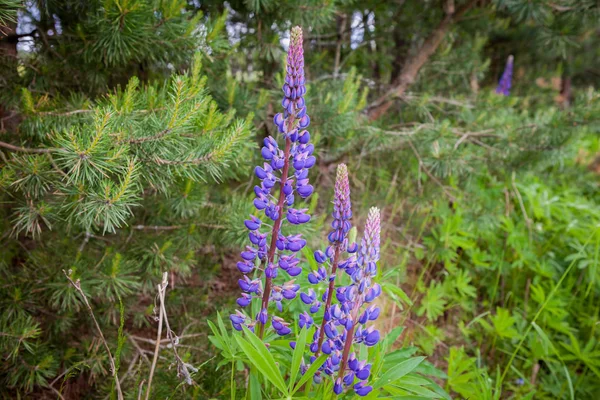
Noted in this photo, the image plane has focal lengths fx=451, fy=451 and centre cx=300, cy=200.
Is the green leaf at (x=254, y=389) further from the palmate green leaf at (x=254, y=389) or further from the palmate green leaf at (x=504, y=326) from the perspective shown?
the palmate green leaf at (x=504, y=326)

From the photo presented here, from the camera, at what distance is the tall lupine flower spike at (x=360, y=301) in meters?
1.21

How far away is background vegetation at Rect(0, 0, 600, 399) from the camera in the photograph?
1785mm

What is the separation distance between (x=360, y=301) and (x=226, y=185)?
1.94m

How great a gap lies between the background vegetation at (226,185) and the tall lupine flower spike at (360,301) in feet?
0.97

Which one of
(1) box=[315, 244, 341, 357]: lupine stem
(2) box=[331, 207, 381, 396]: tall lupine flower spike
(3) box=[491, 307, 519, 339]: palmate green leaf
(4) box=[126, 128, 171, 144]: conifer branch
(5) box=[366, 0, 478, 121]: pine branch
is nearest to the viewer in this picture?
(2) box=[331, 207, 381, 396]: tall lupine flower spike

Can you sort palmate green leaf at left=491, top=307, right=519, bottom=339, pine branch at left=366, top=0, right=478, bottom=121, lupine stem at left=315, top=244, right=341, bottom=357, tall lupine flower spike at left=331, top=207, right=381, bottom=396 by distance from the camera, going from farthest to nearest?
pine branch at left=366, top=0, right=478, bottom=121
palmate green leaf at left=491, top=307, right=519, bottom=339
lupine stem at left=315, top=244, right=341, bottom=357
tall lupine flower spike at left=331, top=207, right=381, bottom=396

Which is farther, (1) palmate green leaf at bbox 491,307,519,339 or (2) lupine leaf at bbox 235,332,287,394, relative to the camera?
(1) palmate green leaf at bbox 491,307,519,339

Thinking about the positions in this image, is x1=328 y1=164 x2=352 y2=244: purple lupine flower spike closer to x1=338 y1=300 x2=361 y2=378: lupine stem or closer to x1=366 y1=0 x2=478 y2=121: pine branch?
x1=338 y1=300 x2=361 y2=378: lupine stem

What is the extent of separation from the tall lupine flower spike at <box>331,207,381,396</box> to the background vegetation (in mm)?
297

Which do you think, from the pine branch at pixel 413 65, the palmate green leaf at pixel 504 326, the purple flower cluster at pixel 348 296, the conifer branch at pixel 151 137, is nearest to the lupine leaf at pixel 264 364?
the purple flower cluster at pixel 348 296

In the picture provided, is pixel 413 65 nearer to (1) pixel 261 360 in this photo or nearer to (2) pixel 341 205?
(2) pixel 341 205

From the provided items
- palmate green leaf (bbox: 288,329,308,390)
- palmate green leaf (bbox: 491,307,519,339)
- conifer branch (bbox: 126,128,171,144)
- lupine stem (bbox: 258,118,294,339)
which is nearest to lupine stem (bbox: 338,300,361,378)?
palmate green leaf (bbox: 288,329,308,390)

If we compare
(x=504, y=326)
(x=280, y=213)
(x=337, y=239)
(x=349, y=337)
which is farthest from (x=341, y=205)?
(x=504, y=326)

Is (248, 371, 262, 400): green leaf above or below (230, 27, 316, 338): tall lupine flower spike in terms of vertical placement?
below
